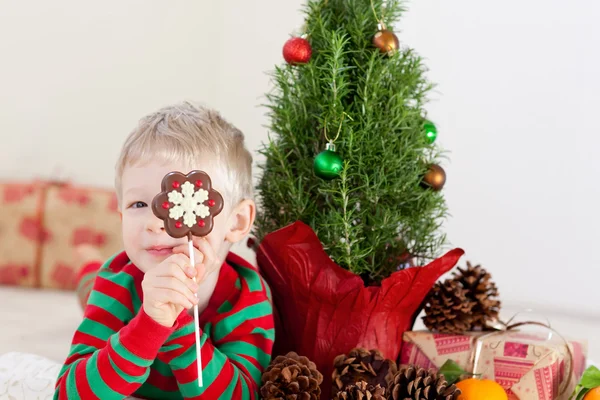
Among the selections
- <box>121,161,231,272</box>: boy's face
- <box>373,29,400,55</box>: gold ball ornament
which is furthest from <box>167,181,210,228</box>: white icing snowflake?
<box>373,29,400,55</box>: gold ball ornament

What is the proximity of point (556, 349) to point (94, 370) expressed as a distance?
64 centimetres

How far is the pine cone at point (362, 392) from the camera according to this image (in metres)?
0.90

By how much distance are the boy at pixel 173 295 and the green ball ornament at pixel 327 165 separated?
10cm

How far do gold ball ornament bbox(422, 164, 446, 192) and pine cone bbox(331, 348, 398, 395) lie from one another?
28 cm

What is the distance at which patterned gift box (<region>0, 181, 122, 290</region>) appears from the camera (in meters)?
2.15

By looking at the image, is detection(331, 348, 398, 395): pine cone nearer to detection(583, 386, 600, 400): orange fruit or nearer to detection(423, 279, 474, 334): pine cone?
detection(423, 279, 474, 334): pine cone

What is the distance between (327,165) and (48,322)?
1153 mm

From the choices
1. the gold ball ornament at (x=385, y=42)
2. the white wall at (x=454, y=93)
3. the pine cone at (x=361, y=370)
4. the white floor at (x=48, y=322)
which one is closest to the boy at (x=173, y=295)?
the pine cone at (x=361, y=370)

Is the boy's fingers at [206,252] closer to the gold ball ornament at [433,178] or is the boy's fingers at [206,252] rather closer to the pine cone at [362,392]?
the pine cone at [362,392]

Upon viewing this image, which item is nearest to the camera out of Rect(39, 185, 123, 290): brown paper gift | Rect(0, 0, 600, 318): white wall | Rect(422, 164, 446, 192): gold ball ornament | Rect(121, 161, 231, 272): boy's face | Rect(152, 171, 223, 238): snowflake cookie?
Rect(152, 171, 223, 238): snowflake cookie

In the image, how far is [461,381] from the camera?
3.30 ft

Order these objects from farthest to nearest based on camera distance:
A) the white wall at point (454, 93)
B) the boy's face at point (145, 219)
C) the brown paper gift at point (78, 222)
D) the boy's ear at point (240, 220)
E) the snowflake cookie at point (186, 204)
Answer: the white wall at point (454, 93) < the brown paper gift at point (78, 222) < the boy's ear at point (240, 220) < the boy's face at point (145, 219) < the snowflake cookie at point (186, 204)

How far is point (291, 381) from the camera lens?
94cm

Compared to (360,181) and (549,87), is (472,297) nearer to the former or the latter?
(360,181)
